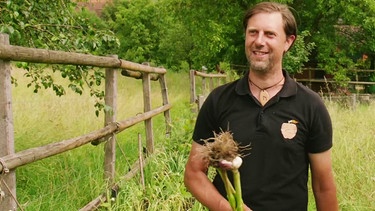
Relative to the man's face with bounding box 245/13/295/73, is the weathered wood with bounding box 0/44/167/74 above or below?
below

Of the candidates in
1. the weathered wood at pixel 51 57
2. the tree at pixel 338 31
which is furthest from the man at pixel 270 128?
the tree at pixel 338 31

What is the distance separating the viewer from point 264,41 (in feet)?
7.16

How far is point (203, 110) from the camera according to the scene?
2355 mm

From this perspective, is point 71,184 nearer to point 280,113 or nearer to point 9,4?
point 9,4

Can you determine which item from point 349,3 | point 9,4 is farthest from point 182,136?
point 349,3

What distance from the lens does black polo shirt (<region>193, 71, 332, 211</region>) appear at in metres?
2.21

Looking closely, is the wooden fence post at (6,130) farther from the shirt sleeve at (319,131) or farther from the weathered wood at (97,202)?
the shirt sleeve at (319,131)

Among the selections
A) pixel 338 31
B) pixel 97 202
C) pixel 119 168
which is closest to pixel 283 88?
pixel 97 202

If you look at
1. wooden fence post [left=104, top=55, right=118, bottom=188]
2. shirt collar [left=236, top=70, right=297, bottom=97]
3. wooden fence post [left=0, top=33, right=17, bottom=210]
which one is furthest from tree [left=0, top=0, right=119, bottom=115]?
shirt collar [left=236, top=70, right=297, bottom=97]

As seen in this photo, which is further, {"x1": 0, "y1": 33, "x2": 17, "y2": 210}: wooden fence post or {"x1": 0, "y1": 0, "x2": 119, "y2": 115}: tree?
{"x1": 0, "y1": 0, "x2": 119, "y2": 115}: tree

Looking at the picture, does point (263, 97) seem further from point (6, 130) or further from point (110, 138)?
point (110, 138)

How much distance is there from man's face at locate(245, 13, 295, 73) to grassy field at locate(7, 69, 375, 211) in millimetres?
1916

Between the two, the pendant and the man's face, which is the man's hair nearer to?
the man's face

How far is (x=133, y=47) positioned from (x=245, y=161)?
153 feet
